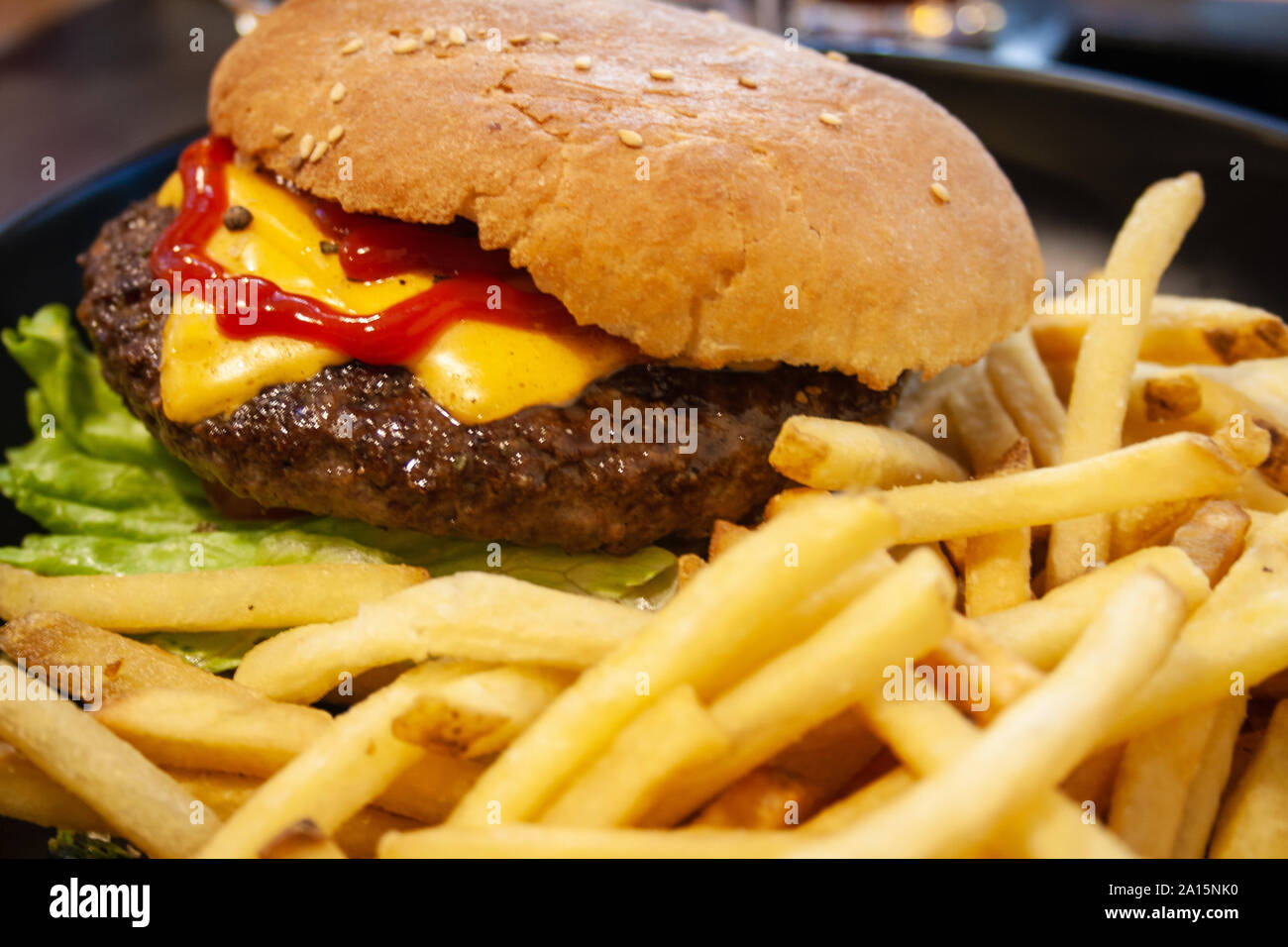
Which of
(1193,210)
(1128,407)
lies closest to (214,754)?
(1128,407)

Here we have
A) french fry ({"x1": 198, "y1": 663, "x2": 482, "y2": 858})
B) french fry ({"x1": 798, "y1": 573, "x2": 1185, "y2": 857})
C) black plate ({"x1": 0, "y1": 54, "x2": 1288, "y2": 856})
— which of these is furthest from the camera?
black plate ({"x1": 0, "y1": 54, "x2": 1288, "y2": 856})

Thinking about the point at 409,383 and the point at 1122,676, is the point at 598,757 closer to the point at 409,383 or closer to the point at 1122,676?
the point at 1122,676

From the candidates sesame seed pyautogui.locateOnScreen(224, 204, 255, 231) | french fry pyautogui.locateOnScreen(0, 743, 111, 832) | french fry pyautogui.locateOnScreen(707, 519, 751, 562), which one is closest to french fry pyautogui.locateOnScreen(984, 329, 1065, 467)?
french fry pyautogui.locateOnScreen(707, 519, 751, 562)

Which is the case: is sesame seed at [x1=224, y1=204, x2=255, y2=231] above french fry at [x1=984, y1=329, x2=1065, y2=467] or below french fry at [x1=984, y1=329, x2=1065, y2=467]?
above

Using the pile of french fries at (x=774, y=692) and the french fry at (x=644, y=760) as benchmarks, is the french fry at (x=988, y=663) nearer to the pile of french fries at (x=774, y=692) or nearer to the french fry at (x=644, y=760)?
the pile of french fries at (x=774, y=692)

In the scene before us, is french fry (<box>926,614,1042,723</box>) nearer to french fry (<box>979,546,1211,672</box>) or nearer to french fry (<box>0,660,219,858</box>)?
french fry (<box>979,546,1211,672</box>)

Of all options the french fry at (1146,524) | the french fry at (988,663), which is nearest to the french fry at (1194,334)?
the french fry at (1146,524)

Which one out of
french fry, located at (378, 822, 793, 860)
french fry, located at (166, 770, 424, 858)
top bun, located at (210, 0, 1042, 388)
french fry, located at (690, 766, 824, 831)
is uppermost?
top bun, located at (210, 0, 1042, 388)
